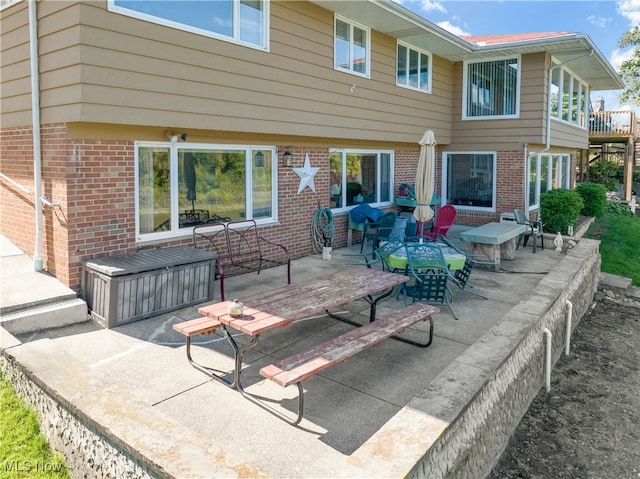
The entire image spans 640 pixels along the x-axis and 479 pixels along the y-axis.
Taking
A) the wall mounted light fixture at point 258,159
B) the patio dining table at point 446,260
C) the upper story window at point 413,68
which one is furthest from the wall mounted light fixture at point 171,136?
the upper story window at point 413,68

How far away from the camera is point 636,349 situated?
7.93m

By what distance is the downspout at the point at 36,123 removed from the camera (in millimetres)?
5961

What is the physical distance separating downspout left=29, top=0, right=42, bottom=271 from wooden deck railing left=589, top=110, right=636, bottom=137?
70.0 ft

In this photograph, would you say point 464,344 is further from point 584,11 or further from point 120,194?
point 584,11

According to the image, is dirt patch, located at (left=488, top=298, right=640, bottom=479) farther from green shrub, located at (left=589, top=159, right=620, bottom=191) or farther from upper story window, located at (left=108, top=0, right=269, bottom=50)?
green shrub, located at (left=589, top=159, right=620, bottom=191)

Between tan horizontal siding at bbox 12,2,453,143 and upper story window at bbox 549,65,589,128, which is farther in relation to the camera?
upper story window at bbox 549,65,589,128

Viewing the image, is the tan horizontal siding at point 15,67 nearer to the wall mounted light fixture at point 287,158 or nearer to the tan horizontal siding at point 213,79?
the tan horizontal siding at point 213,79

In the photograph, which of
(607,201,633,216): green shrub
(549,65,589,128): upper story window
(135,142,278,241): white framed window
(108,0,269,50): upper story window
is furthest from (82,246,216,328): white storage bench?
(607,201,633,216): green shrub

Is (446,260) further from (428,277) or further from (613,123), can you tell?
(613,123)

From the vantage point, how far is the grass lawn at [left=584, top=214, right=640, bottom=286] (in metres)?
12.2

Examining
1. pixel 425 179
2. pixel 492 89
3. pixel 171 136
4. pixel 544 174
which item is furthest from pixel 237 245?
pixel 544 174

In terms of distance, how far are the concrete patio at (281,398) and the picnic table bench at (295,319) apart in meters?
0.26

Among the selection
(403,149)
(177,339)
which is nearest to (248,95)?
(177,339)

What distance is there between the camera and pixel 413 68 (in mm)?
12000
